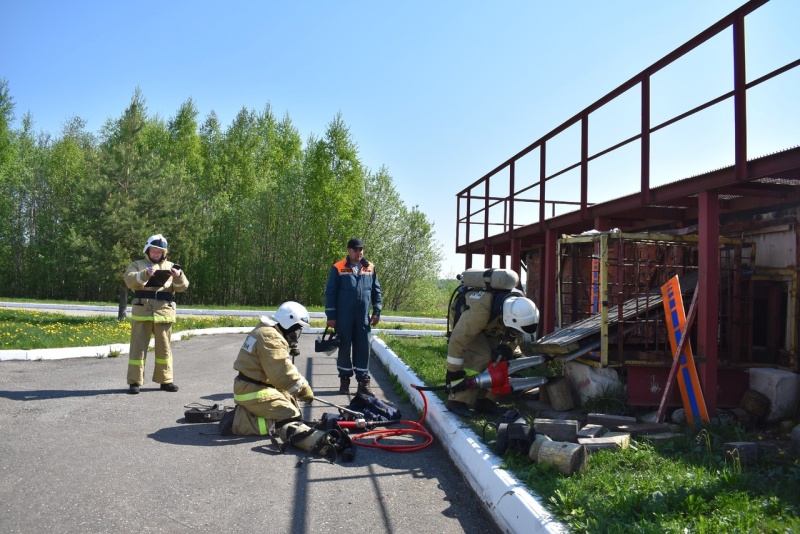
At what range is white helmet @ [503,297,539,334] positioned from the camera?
5.87 m

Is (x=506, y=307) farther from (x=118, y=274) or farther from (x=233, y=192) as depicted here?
(x=233, y=192)

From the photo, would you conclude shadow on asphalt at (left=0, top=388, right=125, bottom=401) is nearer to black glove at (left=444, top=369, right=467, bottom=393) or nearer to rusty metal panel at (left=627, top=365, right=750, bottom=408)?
black glove at (left=444, top=369, right=467, bottom=393)

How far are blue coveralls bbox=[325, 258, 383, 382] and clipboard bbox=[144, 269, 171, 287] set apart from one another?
2.07 meters

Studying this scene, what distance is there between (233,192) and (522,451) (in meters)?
39.0

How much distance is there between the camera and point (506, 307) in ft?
19.6

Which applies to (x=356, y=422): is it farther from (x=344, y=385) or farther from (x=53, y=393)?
(x=53, y=393)

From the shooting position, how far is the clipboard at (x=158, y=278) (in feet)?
24.7

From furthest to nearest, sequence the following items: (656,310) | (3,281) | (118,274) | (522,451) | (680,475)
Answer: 1. (3,281)
2. (118,274)
3. (656,310)
4. (522,451)
5. (680,475)

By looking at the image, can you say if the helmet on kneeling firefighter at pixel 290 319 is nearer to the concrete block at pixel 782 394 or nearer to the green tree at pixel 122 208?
the concrete block at pixel 782 394

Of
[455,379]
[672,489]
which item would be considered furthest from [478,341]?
[672,489]

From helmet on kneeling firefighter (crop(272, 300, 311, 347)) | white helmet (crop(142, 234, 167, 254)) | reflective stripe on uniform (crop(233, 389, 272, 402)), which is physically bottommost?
reflective stripe on uniform (crop(233, 389, 272, 402))

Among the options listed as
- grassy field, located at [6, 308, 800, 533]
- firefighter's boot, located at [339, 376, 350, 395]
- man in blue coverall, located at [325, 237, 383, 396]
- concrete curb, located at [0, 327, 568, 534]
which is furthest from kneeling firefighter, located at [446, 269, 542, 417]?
firefighter's boot, located at [339, 376, 350, 395]

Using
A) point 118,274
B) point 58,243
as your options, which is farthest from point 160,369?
point 58,243

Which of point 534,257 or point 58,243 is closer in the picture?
point 534,257
